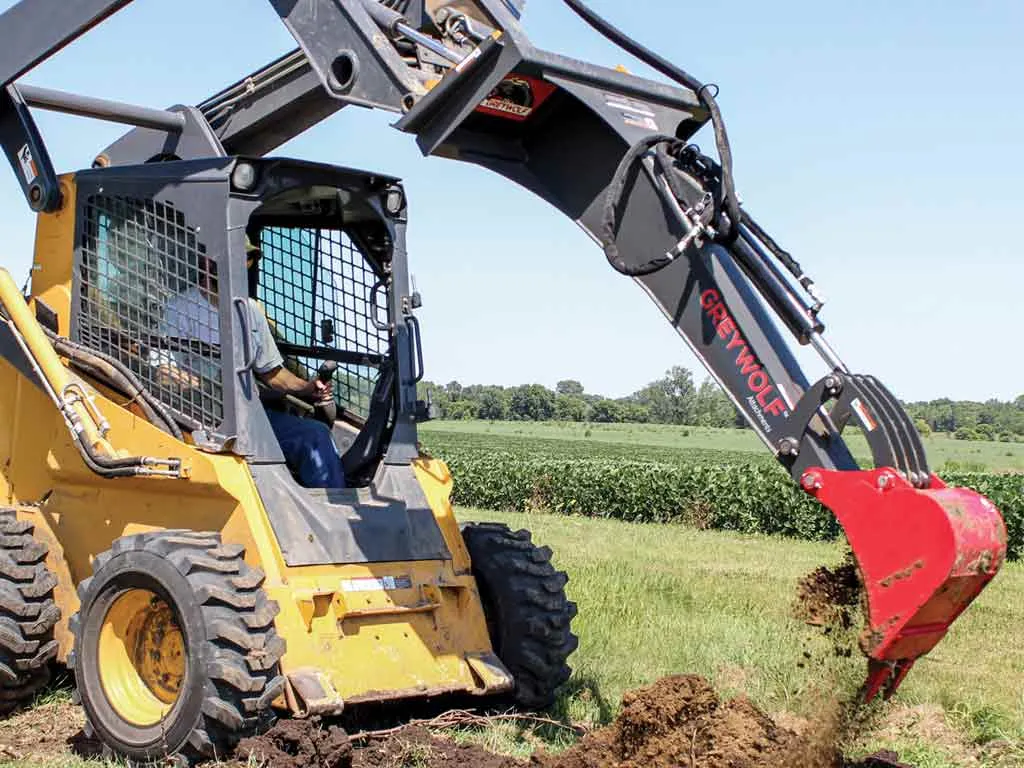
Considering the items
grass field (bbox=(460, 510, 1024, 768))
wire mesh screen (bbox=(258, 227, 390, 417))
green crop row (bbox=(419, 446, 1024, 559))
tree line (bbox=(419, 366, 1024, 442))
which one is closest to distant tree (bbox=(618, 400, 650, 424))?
tree line (bbox=(419, 366, 1024, 442))

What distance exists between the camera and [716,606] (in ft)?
36.8

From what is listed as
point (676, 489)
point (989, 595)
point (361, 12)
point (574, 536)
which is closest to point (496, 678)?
point (361, 12)

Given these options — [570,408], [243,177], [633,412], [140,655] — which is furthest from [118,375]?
[633,412]

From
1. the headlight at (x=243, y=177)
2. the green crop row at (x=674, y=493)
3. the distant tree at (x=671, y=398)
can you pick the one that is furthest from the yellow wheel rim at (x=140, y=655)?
the distant tree at (x=671, y=398)

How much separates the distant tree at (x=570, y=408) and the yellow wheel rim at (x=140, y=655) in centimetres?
8720

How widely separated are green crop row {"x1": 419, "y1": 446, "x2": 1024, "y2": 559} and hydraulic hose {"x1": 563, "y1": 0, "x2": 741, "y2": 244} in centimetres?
1789

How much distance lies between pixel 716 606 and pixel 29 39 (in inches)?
288

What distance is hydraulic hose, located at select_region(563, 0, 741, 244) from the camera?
5.11 m

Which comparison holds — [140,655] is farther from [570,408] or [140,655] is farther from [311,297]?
[570,408]

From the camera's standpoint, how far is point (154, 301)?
6.71m

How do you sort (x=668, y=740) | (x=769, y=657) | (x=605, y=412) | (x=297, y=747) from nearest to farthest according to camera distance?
(x=668, y=740), (x=297, y=747), (x=769, y=657), (x=605, y=412)

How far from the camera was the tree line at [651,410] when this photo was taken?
88750 mm

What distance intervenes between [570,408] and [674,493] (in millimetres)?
67978

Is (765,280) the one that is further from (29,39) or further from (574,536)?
(574,536)
